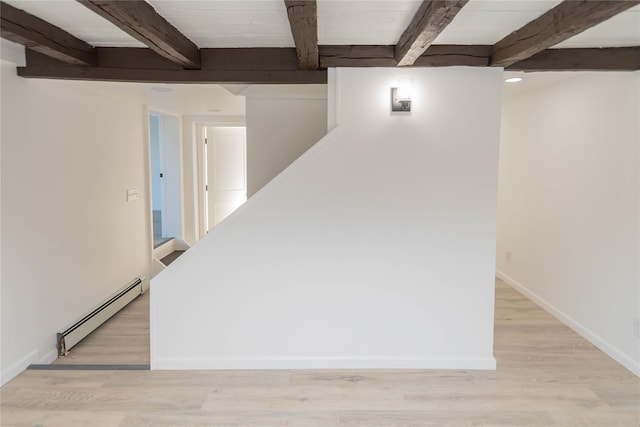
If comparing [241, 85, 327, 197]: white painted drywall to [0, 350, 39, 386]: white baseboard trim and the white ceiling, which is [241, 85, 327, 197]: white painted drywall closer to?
the white ceiling

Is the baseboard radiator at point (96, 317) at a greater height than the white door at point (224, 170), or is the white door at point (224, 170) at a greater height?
the white door at point (224, 170)

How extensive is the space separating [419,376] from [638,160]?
7.02 ft

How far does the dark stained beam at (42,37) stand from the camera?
6.73 feet

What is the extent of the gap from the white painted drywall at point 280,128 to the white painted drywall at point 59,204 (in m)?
1.23

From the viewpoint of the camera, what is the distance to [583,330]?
11.3ft

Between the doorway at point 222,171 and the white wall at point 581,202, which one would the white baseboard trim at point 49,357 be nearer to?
the doorway at point 222,171

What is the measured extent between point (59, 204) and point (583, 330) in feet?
14.3

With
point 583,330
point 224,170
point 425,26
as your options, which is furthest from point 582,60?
point 224,170

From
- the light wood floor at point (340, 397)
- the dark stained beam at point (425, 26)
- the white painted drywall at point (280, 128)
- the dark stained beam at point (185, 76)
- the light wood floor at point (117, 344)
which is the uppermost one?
the dark stained beam at point (425, 26)

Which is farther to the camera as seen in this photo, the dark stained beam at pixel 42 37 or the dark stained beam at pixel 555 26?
the dark stained beam at pixel 42 37

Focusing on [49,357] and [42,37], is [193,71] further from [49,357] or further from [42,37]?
[49,357]

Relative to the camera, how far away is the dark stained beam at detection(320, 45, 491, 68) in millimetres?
2658

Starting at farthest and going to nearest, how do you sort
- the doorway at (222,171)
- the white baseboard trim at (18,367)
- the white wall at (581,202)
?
the doorway at (222,171) → the white wall at (581,202) → the white baseboard trim at (18,367)

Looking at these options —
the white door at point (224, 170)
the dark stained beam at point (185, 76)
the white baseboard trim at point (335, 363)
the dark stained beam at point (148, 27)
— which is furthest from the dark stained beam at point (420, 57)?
the white door at point (224, 170)
